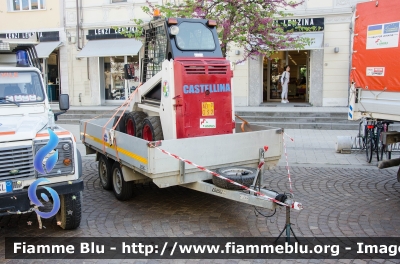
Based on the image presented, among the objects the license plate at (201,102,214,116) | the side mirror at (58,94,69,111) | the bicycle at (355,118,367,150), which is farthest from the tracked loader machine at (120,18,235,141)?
the bicycle at (355,118,367,150)

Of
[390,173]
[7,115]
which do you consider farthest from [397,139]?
[7,115]

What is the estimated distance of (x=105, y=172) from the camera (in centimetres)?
758

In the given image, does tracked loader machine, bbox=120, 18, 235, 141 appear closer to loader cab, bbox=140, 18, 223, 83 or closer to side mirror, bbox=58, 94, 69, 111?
loader cab, bbox=140, 18, 223, 83

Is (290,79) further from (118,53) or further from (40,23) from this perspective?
(40,23)

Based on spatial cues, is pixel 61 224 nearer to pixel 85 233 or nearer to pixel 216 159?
pixel 85 233

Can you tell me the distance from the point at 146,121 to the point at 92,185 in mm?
2033

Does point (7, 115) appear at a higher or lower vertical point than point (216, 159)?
higher

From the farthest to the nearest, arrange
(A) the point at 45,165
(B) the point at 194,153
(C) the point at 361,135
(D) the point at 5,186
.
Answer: (C) the point at 361,135
(B) the point at 194,153
(A) the point at 45,165
(D) the point at 5,186

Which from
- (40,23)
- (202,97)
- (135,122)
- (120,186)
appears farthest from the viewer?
(40,23)

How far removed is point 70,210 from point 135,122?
2471mm

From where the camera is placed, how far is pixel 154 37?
7.46 metres

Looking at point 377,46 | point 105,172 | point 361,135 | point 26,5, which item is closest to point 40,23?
point 26,5

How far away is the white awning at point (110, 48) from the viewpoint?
1956cm

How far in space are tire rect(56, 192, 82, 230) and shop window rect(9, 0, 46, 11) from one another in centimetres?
1892
